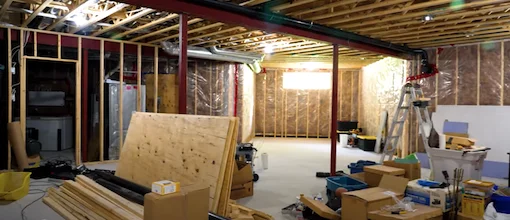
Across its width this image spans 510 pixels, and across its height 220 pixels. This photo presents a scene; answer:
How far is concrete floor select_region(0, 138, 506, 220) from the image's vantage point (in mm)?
4035

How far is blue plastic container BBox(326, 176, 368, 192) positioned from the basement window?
25.5ft

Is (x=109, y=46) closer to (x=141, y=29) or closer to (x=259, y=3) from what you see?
(x=141, y=29)

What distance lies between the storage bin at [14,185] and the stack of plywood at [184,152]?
118cm

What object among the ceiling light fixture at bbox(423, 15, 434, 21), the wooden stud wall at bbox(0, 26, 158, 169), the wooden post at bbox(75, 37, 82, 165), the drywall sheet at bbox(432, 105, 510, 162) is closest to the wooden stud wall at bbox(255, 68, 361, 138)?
the drywall sheet at bbox(432, 105, 510, 162)

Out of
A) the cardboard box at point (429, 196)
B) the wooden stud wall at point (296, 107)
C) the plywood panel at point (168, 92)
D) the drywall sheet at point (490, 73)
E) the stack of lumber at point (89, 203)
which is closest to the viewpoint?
the stack of lumber at point (89, 203)

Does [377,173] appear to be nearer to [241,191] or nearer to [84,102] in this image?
[241,191]

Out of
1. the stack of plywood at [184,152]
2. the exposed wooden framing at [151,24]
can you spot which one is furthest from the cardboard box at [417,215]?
the exposed wooden framing at [151,24]

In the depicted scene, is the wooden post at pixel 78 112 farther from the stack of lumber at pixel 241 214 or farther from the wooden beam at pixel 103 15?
the stack of lumber at pixel 241 214

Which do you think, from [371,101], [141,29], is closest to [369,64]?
[371,101]

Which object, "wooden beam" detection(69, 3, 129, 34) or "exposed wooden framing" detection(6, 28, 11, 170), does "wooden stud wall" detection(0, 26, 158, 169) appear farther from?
"wooden beam" detection(69, 3, 129, 34)

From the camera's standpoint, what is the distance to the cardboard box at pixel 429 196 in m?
3.52

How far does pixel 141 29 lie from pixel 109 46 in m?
1.33

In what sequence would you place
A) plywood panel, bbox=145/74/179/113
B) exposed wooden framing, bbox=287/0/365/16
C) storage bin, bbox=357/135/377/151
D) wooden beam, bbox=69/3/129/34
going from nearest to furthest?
exposed wooden framing, bbox=287/0/365/16, wooden beam, bbox=69/3/129/34, plywood panel, bbox=145/74/179/113, storage bin, bbox=357/135/377/151

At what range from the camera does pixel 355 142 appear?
9867 mm
